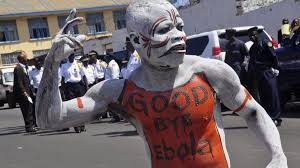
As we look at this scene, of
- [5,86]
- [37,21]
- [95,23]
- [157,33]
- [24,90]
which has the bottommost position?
[5,86]

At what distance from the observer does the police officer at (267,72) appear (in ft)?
30.6

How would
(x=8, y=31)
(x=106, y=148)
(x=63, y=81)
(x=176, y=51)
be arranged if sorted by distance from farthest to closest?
(x=8, y=31) → (x=63, y=81) → (x=106, y=148) → (x=176, y=51)

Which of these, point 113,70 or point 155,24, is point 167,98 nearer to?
point 155,24

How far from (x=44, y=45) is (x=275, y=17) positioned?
35411mm

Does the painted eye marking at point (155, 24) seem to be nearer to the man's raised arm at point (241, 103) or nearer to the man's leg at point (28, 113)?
the man's raised arm at point (241, 103)

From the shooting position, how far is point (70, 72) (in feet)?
39.8

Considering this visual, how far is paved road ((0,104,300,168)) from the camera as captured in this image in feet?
24.2

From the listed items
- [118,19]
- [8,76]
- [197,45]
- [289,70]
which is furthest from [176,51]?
[118,19]

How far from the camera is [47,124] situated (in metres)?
2.69

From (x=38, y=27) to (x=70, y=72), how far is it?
A: 41.7 m

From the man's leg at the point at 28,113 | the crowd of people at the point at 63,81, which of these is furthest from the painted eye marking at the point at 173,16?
Result: the man's leg at the point at 28,113

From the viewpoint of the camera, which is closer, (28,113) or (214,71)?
(214,71)

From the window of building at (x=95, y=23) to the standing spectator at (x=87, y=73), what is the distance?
40488mm

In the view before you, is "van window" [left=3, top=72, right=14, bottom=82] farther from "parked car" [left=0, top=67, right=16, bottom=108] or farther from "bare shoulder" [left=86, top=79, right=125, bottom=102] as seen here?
"bare shoulder" [left=86, top=79, right=125, bottom=102]
